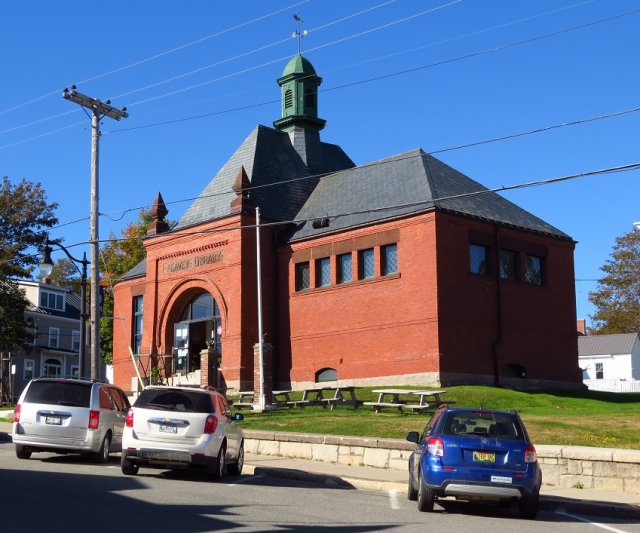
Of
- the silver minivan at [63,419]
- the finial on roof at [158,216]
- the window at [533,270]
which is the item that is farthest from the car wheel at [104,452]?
the finial on roof at [158,216]

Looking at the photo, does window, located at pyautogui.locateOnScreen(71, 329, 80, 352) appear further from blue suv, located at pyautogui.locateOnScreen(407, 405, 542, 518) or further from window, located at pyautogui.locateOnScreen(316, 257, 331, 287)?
blue suv, located at pyautogui.locateOnScreen(407, 405, 542, 518)

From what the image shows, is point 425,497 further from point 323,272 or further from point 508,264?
point 323,272

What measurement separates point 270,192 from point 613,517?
100 ft

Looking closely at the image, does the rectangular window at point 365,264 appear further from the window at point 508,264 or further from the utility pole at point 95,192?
the utility pole at point 95,192

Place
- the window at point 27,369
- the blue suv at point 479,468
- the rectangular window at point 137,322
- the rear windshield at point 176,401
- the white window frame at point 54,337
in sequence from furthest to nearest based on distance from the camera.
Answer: the white window frame at point 54,337
the window at point 27,369
the rectangular window at point 137,322
the rear windshield at point 176,401
the blue suv at point 479,468

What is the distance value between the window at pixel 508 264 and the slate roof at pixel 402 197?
4.20ft

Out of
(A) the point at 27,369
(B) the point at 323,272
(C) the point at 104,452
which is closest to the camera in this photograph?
(C) the point at 104,452

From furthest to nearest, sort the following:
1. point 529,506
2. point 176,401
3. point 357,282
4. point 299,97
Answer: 1. point 299,97
2. point 357,282
3. point 176,401
4. point 529,506

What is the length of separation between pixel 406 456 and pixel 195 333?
2590 centimetres

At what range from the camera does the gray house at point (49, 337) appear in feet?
→ 221

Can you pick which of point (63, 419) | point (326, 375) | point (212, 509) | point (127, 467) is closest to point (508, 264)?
point (326, 375)

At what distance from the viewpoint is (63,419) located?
58.7 ft

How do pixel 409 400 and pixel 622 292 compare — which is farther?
pixel 622 292

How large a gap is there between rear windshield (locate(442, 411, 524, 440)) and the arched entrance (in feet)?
94.9
